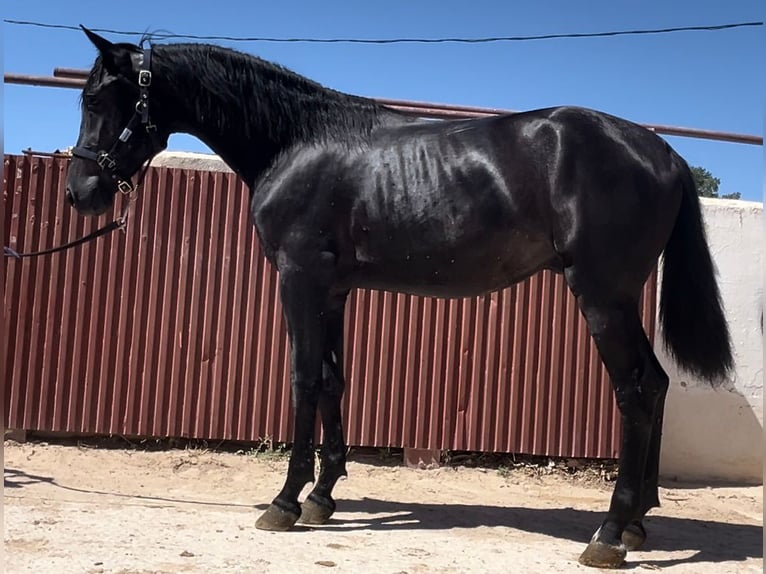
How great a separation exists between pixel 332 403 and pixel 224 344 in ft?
5.98

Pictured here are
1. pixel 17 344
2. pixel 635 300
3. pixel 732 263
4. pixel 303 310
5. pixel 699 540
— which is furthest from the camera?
pixel 732 263

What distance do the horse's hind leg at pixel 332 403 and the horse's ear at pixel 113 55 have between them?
5.55ft

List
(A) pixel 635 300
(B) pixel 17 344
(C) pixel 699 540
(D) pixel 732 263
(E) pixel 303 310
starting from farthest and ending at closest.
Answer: (D) pixel 732 263 < (B) pixel 17 344 < (C) pixel 699 540 < (E) pixel 303 310 < (A) pixel 635 300

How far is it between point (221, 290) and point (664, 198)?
3488 mm

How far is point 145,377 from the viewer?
5535mm

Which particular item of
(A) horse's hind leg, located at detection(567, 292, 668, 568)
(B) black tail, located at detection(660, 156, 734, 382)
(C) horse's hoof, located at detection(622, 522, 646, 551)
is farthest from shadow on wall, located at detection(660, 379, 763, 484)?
(A) horse's hind leg, located at detection(567, 292, 668, 568)

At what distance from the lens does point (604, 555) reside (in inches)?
129

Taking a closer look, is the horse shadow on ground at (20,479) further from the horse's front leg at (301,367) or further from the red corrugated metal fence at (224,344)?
the horse's front leg at (301,367)

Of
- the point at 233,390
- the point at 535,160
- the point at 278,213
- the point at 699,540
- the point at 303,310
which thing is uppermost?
the point at 535,160

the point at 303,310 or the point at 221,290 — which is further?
the point at 221,290

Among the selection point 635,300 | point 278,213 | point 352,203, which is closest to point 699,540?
point 635,300

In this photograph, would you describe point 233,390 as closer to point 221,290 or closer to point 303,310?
point 221,290

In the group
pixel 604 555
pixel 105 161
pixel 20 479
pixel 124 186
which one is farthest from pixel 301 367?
pixel 20 479

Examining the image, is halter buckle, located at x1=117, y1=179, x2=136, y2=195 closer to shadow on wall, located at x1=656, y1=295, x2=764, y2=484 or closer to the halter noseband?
the halter noseband
